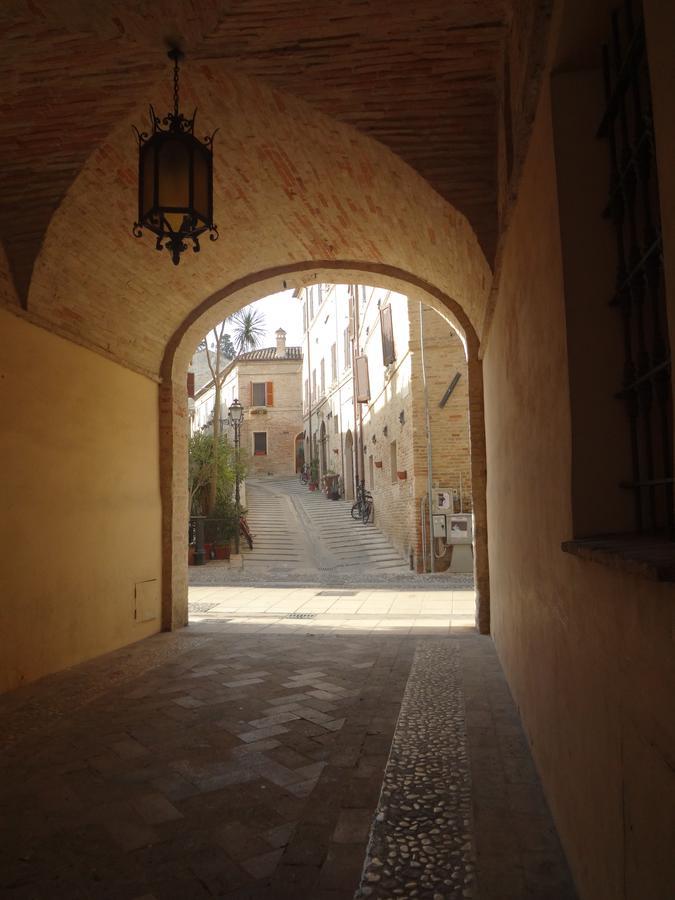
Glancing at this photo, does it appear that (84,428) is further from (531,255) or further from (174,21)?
(531,255)

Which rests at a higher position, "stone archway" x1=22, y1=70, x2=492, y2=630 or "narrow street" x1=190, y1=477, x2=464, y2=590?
"stone archway" x1=22, y1=70, x2=492, y2=630

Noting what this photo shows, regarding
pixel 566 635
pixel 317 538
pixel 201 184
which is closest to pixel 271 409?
pixel 317 538

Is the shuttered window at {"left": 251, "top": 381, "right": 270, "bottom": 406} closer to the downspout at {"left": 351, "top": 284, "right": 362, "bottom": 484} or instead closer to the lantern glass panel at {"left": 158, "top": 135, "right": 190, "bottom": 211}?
the downspout at {"left": 351, "top": 284, "right": 362, "bottom": 484}

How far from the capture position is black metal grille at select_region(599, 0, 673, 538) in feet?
6.48

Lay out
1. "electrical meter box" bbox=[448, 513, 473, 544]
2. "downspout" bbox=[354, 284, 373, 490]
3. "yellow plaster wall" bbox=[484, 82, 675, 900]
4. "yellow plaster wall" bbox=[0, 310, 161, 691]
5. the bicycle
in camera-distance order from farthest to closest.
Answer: "downspout" bbox=[354, 284, 373, 490]
the bicycle
"electrical meter box" bbox=[448, 513, 473, 544]
"yellow plaster wall" bbox=[0, 310, 161, 691]
"yellow plaster wall" bbox=[484, 82, 675, 900]

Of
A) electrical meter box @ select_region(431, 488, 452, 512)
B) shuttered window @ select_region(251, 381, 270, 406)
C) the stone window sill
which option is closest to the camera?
the stone window sill

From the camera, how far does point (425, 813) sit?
2953 millimetres

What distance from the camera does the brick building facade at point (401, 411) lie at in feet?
45.5

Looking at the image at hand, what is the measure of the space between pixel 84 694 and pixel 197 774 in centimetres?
201

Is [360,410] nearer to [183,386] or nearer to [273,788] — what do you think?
[183,386]

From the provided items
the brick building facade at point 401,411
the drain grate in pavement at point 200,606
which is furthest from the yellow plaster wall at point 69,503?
the brick building facade at point 401,411

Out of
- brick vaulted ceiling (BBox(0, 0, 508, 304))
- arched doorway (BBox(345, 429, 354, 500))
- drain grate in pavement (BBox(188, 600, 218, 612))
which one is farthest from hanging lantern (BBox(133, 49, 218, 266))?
arched doorway (BBox(345, 429, 354, 500))

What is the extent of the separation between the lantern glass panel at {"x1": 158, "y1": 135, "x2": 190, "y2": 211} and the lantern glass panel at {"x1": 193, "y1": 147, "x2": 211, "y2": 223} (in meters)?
0.05

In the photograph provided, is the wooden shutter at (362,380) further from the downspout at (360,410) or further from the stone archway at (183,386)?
the stone archway at (183,386)
